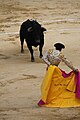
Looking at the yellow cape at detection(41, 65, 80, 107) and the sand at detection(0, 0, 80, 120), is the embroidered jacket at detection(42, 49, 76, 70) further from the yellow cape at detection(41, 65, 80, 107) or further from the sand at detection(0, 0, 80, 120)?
the sand at detection(0, 0, 80, 120)

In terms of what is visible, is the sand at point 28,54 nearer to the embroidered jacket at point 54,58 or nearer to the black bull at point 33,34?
the black bull at point 33,34

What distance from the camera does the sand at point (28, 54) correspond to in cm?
829

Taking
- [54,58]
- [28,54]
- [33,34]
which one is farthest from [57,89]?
[28,54]

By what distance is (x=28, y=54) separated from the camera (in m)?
13.6

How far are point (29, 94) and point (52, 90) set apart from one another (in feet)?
2.92

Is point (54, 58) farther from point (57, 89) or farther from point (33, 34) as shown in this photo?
point (33, 34)

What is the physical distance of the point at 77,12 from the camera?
835 inches

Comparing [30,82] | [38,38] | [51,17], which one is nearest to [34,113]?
[30,82]

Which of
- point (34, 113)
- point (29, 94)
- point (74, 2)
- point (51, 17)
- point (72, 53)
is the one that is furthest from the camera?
point (74, 2)

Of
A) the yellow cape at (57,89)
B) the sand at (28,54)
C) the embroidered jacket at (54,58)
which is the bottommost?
the sand at (28,54)

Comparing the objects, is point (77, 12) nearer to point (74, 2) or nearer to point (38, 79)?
point (74, 2)

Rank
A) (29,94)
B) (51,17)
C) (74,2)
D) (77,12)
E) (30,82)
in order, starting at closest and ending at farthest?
(29,94), (30,82), (51,17), (77,12), (74,2)

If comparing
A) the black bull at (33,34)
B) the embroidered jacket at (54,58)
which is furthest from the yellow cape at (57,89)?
the black bull at (33,34)

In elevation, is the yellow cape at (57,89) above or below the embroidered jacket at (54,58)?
below
